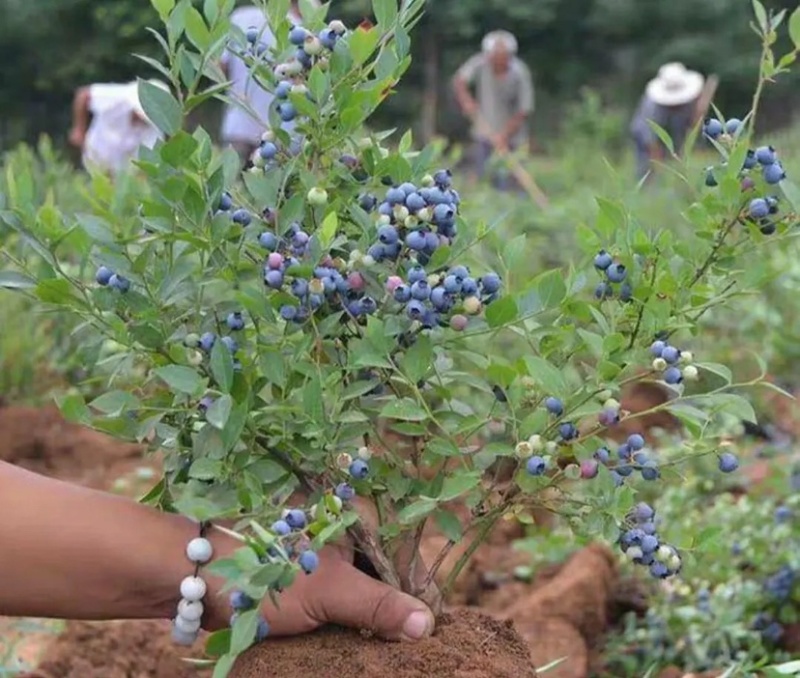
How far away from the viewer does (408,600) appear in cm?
137

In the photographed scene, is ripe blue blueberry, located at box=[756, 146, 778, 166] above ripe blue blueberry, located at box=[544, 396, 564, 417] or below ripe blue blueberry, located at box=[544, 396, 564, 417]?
above

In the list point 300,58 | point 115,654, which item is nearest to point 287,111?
point 300,58

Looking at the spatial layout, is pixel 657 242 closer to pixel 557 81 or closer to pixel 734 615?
pixel 734 615

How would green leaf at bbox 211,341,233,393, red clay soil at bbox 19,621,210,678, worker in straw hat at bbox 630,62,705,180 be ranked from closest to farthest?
green leaf at bbox 211,341,233,393
red clay soil at bbox 19,621,210,678
worker in straw hat at bbox 630,62,705,180

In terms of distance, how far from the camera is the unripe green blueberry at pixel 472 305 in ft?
4.17

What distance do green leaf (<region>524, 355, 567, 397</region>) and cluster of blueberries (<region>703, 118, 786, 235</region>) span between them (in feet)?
0.88

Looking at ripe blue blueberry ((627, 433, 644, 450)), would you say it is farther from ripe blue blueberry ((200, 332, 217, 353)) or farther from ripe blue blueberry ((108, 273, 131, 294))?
ripe blue blueberry ((108, 273, 131, 294))

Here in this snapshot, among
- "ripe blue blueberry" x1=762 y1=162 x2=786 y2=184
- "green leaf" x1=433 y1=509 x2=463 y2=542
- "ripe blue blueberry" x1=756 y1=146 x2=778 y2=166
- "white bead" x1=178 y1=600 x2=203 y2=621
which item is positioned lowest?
"white bead" x1=178 y1=600 x2=203 y2=621

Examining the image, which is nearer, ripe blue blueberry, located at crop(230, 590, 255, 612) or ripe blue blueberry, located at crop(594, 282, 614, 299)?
ripe blue blueberry, located at crop(230, 590, 255, 612)

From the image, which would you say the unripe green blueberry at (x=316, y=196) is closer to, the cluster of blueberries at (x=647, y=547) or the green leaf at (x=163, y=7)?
the green leaf at (x=163, y=7)

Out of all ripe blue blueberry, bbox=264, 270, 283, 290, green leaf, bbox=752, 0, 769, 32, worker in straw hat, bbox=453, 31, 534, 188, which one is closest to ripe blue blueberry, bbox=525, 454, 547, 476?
ripe blue blueberry, bbox=264, 270, 283, 290

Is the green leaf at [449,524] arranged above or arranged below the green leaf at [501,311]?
below

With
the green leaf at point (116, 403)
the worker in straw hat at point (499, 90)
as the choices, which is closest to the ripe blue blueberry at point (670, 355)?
the green leaf at point (116, 403)

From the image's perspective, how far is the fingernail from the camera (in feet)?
4.46
